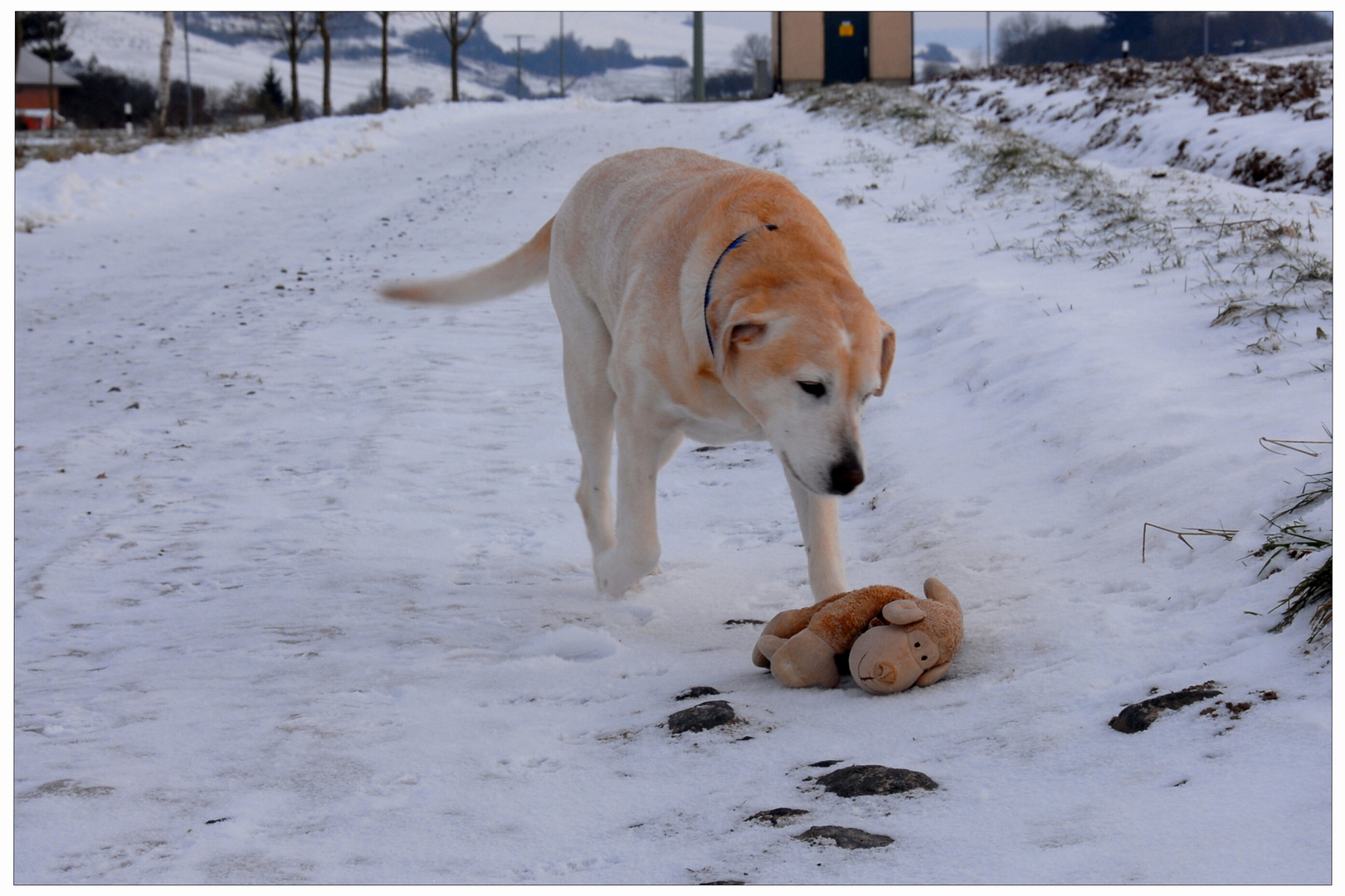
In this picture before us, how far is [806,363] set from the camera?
2.81 meters

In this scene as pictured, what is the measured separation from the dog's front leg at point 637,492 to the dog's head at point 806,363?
20.6 inches

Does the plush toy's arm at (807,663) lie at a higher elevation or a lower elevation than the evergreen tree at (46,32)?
lower

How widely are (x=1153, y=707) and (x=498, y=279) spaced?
126 inches

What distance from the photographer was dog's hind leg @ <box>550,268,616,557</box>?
13.0ft

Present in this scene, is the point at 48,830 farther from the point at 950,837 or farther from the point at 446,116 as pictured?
the point at 446,116

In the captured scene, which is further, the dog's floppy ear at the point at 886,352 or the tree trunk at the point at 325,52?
the tree trunk at the point at 325,52

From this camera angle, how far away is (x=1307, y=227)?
6594mm

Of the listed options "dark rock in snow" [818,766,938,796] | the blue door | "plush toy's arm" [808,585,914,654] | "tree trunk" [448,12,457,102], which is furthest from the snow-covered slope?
"tree trunk" [448,12,457,102]

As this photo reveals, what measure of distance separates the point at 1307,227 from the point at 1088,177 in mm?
3108

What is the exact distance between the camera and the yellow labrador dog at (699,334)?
285 centimetres

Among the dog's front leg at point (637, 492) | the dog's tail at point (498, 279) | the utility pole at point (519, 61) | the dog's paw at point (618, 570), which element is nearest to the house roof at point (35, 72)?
the utility pole at point (519, 61)

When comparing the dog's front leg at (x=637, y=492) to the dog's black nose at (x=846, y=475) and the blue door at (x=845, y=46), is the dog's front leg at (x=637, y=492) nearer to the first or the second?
the dog's black nose at (x=846, y=475)

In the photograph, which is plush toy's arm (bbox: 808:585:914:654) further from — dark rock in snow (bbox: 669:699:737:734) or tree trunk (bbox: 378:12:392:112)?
tree trunk (bbox: 378:12:392:112)

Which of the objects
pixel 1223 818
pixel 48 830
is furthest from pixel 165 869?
pixel 1223 818
